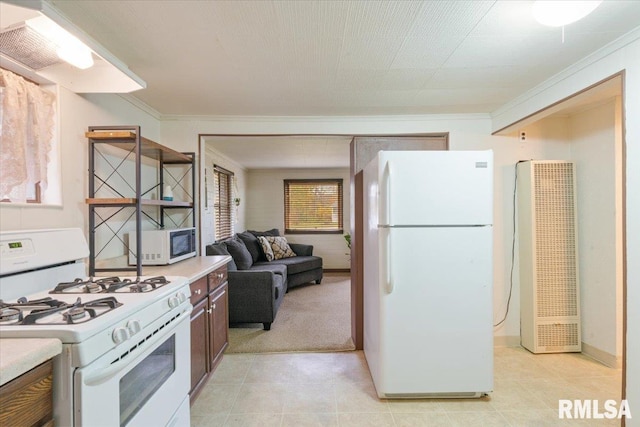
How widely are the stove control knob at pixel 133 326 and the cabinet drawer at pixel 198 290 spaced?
76 cm

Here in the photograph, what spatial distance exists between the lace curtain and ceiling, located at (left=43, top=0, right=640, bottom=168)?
17.9 inches

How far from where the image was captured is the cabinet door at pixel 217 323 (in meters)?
2.30

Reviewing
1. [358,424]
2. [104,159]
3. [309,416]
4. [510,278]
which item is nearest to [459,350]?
[358,424]

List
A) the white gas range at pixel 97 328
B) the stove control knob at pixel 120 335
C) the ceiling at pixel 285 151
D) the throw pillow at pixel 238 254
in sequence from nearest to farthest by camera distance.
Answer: the white gas range at pixel 97 328 → the stove control knob at pixel 120 335 → the ceiling at pixel 285 151 → the throw pillow at pixel 238 254

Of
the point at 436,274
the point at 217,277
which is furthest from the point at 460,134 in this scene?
the point at 217,277

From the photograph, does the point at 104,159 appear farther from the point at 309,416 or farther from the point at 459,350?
the point at 459,350

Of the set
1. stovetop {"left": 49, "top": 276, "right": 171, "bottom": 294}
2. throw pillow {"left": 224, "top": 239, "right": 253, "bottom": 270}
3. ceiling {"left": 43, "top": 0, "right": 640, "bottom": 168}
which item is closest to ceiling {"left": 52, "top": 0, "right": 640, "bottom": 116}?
ceiling {"left": 43, "top": 0, "right": 640, "bottom": 168}

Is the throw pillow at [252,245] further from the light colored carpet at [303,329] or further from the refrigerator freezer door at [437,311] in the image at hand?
the refrigerator freezer door at [437,311]

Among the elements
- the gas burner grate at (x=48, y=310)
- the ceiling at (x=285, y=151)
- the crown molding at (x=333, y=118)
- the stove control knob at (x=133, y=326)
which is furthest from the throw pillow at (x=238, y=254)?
the stove control knob at (x=133, y=326)

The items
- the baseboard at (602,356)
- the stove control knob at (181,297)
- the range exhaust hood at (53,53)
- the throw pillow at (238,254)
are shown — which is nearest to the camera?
the range exhaust hood at (53,53)

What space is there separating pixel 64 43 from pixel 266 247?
4.12 m

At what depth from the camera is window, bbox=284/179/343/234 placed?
6.56 m

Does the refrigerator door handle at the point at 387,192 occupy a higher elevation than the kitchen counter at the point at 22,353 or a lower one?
higher

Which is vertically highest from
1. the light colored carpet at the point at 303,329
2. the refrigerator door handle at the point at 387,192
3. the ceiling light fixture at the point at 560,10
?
the ceiling light fixture at the point at 560,10
